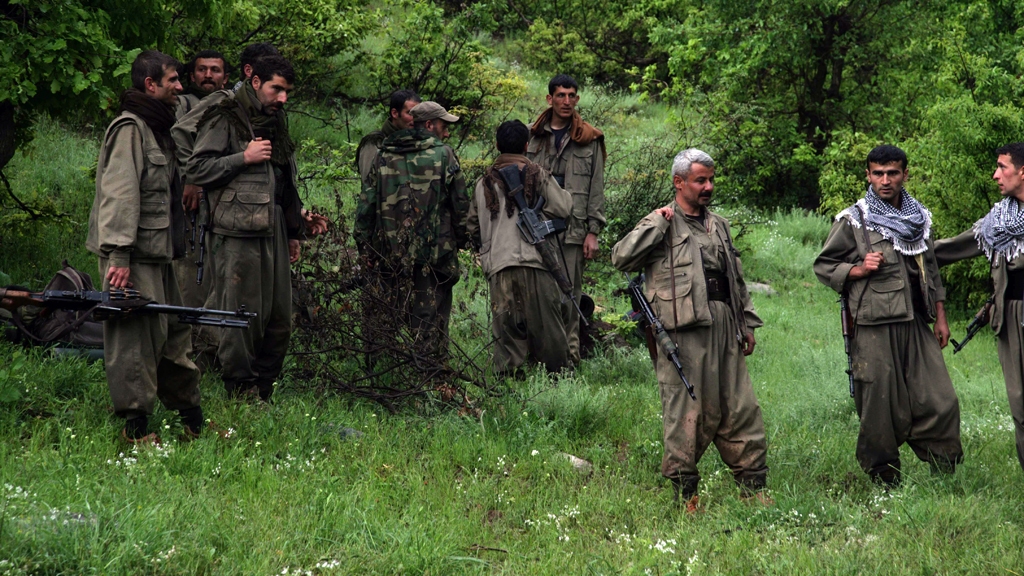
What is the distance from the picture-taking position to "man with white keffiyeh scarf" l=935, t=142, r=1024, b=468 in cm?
548

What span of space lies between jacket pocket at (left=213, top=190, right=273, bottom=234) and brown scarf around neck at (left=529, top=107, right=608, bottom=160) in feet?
8.50

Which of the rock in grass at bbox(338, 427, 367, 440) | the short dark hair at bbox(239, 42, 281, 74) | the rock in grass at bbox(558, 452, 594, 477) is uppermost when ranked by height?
the short dark hair at bbox(239, 42, 281, 74)

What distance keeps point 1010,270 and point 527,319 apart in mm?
3262

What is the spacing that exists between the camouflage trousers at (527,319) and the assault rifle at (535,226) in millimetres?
94

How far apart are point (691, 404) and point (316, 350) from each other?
10.0 ft

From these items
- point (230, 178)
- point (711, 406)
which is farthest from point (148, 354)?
point (711, 406)

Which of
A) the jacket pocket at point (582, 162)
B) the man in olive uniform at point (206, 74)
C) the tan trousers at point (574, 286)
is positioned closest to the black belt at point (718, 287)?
the tan trousers at point (574, 286)

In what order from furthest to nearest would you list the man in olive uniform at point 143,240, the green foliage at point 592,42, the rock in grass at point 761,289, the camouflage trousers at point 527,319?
the green foliage at point 592,42, the rock in grass at point 761,289, the camouflage trousers at point 527,319, the man in olive uniform at point 143,240

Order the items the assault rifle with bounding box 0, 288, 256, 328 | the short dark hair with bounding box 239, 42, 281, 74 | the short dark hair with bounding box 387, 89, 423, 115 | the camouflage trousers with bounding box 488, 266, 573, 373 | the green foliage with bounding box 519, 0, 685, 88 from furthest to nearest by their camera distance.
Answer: the green foliage with bounding box 519, 0, 685, 88 → the short dark hair with bounding box 387, 89, 423, 115 → the camouflage trousers with bounding box 488, 266, 573, 373 → the short dark hair with bounding box 239, 42, 281, 74 → the assault rifle with bounding box 0, 288, 256, 328

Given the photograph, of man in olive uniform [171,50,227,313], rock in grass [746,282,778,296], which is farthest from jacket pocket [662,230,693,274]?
rock in grass [746,282,778,296]

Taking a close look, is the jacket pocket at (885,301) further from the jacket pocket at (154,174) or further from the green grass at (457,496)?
the jacket pocket at (154,174)

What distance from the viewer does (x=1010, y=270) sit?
5.57 metres

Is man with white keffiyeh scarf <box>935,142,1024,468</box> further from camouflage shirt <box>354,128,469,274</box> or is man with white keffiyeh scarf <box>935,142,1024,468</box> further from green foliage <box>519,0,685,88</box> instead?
green foliage <box>519,0,685,88</box>

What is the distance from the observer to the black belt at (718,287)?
5602 millimetres
